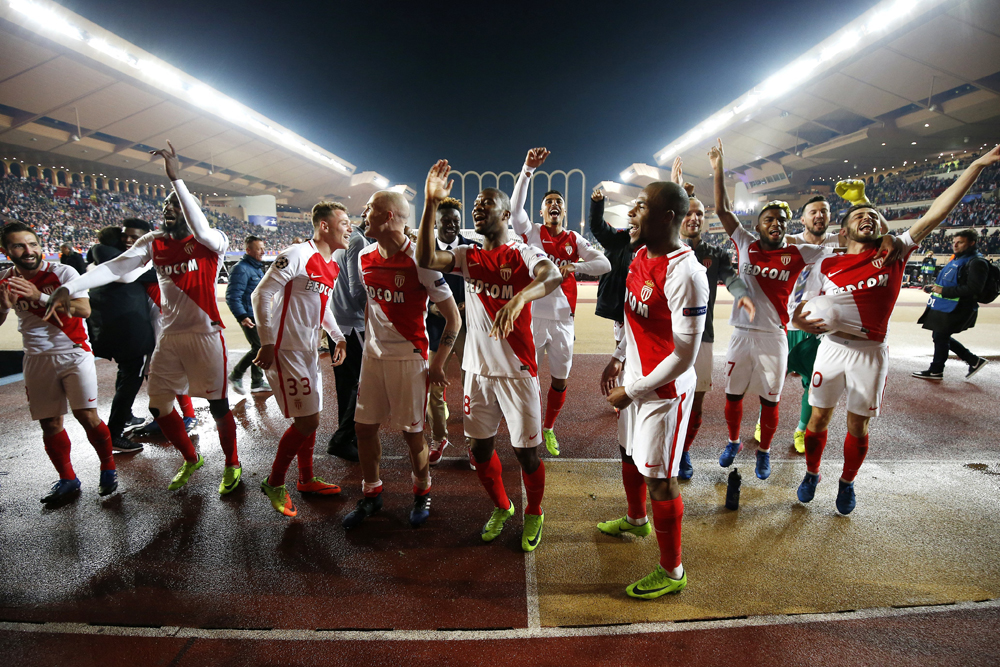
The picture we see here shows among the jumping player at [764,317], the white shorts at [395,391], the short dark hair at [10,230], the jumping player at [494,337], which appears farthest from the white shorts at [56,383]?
the jumping player at [764,317]

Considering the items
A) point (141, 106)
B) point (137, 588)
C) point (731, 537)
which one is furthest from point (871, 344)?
point (141, 106)

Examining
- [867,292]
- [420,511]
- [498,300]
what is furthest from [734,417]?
[420,511]

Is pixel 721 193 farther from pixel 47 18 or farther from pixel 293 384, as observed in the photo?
pixel 47 18

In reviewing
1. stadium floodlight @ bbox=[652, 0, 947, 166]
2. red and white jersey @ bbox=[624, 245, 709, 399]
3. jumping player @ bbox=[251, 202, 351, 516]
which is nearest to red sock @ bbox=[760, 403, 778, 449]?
red and white jersey @ bbox=[624, 245, 709, 399]

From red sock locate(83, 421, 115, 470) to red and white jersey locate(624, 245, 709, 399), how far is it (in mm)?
4244

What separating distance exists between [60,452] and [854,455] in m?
6.41

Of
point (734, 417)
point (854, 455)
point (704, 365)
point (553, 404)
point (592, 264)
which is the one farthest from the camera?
point (553, 404)

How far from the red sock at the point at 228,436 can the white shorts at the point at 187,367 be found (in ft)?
0.68

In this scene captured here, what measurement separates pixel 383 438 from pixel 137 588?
2.47 m

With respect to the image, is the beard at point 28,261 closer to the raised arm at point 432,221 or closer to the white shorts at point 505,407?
the raised arm at point 432,221

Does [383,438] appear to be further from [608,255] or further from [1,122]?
[1,122]

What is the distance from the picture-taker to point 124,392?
476 cm

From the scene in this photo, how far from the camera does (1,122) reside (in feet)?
69.1

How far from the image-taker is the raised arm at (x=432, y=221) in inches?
105
